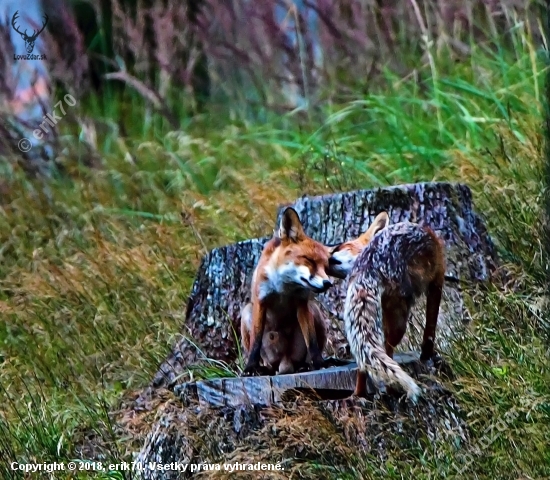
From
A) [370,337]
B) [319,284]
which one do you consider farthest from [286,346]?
[370,337]

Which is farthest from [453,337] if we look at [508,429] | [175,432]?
[175,432]

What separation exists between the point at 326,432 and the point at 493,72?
3.33m

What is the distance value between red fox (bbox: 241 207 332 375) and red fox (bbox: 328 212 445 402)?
17 centimetres

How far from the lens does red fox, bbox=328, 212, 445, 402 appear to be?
129 inches

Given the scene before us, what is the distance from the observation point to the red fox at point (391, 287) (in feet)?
10.7

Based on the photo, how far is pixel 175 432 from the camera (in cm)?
369

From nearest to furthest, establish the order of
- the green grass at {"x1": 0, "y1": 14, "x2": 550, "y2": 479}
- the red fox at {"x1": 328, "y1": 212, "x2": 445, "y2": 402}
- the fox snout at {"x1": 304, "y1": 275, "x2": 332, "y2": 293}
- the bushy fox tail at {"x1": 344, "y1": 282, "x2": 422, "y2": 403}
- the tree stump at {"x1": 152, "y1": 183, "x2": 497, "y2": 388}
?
1. the bushy fox tail at {"x1": 344, "y1": 282, "x2": 422, "y2": 403}
2. the red fox at {"x1": 328, "y1": 212, "x2": 445, "y2": 402}
3. the fox snout at {"x1": 304, "y1": 275, "x2": 332, "y2": 293}
4. the green grass at {"x1": 0, "y1": 14, "x2": 550, "y2": 479}
5. the tree stump at {"x1": 152, "y1": 183, "x2": 497, "y2": 388}

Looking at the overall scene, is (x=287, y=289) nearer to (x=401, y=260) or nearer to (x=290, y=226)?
(x=290, y=226)

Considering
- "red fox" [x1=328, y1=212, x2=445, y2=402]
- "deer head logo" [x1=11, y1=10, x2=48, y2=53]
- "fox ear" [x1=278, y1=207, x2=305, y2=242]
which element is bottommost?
"red fox" [x1=328, y1=212, x2=445, y2=402]

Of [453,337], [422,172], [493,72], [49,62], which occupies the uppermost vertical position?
[49,62]

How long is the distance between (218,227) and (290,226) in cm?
193

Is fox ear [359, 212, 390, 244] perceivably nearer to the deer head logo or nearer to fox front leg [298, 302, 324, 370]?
fox front leg [298, 302, 324, 370]

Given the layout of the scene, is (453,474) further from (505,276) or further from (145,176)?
(145,176)

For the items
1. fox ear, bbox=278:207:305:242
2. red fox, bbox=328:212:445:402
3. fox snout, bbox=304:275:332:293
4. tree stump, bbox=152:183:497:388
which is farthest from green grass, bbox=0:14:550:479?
fox ear, bbox=278:207:305:242
